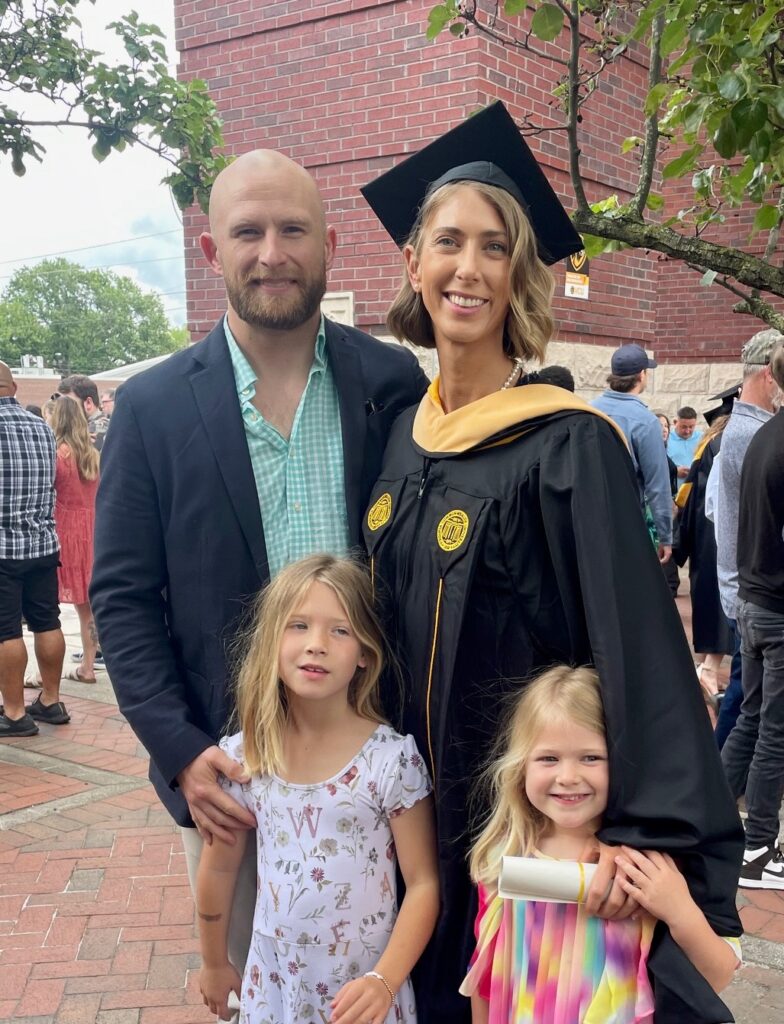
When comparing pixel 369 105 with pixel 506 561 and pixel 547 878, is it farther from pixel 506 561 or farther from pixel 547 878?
pixel 547 878

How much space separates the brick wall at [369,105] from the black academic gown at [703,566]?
6.63ft

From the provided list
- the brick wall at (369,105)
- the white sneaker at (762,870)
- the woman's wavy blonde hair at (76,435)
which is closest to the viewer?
the white sneaker at (762,870)

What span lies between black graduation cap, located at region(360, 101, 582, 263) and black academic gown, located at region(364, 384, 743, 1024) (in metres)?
0.41

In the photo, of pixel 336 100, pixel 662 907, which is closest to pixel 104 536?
pixel 662 907

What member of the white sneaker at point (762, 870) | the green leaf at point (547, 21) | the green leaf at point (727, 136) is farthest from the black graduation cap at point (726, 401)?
the green leaf at point (727, 136)

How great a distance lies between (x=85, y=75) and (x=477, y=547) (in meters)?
4.64

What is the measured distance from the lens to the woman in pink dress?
266 inches

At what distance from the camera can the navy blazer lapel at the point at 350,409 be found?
2248mm

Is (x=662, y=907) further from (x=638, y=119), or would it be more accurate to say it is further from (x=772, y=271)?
(x=638, y=119)

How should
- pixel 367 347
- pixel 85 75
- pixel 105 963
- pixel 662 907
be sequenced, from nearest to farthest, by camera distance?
pixel 662 907, pixel 367 347, pixel 105 963, pixel 85 75

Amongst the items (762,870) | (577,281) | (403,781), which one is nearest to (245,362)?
(403,781)

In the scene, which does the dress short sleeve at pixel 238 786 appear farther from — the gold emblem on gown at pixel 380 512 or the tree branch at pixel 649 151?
the tree branch at pixel 649 151

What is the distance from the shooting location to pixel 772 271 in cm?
255

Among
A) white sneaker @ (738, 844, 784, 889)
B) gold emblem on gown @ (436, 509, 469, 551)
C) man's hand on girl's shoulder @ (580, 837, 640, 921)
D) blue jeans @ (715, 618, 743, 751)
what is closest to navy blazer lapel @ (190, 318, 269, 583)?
gold emblem on gown @ (436, 509, 469, 551)
